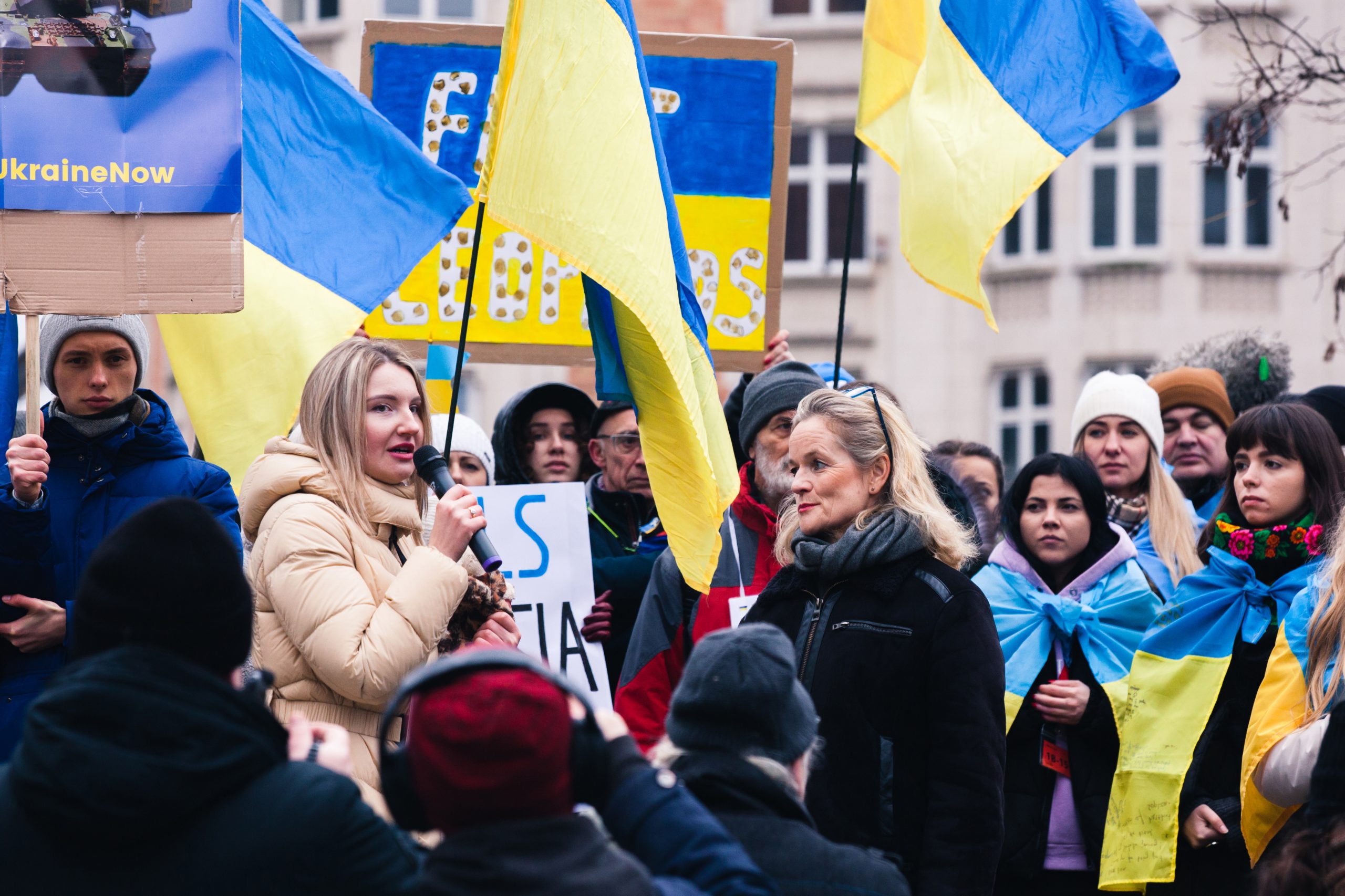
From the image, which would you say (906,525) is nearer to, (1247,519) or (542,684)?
(1247,519)

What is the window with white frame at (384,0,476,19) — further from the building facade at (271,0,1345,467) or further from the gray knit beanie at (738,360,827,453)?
the gray knit beanie at (738,360,827,453)

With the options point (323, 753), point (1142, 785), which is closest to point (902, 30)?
point (1142, 785)

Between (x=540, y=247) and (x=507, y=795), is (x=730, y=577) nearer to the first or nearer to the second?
(x=540, y=247)

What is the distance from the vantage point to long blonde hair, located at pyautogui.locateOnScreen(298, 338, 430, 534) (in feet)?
13.7

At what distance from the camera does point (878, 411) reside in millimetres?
4453

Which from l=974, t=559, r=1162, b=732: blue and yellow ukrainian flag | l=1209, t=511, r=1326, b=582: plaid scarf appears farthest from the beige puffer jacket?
l=1209, t=511, r=1326, b=582: plaid scarf

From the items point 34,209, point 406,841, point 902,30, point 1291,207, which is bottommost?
point 406,841

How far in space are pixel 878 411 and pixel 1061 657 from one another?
1.40 meters

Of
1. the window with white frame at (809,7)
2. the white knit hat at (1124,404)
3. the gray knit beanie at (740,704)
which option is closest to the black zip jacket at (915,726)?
the gray knit beanie at (740,704)

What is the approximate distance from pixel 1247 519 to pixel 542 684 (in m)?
3.43

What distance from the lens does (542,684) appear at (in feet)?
7.51

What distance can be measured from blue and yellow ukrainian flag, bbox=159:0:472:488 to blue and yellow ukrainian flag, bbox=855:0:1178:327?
153 centimetres

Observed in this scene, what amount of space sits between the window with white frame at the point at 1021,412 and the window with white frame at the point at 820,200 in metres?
2.60

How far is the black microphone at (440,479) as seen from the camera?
4.11m
